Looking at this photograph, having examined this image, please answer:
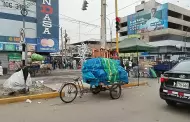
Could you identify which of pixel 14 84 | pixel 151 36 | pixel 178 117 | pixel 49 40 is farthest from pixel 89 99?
pixel 151 36

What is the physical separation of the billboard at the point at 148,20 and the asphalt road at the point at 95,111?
46.7 meters

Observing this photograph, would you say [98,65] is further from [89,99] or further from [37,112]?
[37,112]

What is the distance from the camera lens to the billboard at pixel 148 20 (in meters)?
51.6

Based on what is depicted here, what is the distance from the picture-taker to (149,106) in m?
7.65

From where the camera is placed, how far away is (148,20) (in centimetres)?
5544

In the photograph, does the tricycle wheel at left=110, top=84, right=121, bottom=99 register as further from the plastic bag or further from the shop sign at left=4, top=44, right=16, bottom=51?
the shop sign at left=4, top=44, right=16, bottom=51

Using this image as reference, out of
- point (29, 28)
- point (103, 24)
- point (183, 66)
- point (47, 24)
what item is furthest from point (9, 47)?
point (183, 66)

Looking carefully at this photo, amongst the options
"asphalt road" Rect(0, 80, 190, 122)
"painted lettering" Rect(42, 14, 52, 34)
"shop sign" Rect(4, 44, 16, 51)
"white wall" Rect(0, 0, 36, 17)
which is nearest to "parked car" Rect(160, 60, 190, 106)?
"asphalt road" Rect(0, 80, 190, 122)

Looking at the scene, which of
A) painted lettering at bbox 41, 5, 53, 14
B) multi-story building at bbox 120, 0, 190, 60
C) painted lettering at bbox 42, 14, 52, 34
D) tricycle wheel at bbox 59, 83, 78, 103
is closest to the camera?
tricycle wheel at bbox 59, 83, 78, 103

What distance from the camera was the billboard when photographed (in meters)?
51.6

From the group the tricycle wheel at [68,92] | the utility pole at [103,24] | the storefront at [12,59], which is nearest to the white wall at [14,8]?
the storefront at [12,59]

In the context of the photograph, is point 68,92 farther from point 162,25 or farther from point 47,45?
point 162,25

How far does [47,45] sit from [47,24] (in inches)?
111

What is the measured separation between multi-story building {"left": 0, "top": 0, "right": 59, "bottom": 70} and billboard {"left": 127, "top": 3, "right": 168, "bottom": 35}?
30.5 m
